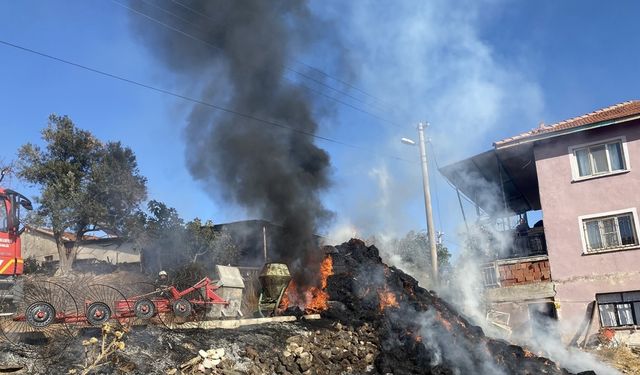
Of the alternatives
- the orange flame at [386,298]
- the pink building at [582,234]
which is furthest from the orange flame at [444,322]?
the pink building at [582,234]

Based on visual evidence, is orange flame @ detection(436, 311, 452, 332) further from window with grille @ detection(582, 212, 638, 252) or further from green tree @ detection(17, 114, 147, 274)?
green tree @ detection(17, 114, 147, 274)

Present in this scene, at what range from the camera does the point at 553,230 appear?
64.6ft

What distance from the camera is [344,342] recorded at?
11.2 metres

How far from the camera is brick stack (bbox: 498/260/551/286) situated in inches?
768

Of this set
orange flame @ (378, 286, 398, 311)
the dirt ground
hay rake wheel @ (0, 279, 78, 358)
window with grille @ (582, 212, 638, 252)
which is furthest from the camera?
window with grille @ (582, 212, 638, 252)

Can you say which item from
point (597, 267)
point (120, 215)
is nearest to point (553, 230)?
point (597, 267)

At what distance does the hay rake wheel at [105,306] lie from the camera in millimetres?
9312

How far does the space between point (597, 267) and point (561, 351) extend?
12.6ft

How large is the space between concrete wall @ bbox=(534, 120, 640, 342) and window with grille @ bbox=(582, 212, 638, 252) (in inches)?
10.5

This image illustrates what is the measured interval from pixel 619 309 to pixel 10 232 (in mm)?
18429

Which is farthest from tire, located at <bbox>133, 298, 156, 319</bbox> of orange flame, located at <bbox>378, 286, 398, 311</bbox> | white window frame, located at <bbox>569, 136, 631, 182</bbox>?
white window frame, located at <bbox>569, 136, 631, 182</bbox>

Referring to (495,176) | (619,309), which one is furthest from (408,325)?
(495,176)

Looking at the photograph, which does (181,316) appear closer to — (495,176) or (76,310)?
(76,310)

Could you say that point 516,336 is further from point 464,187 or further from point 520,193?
point 520,193
